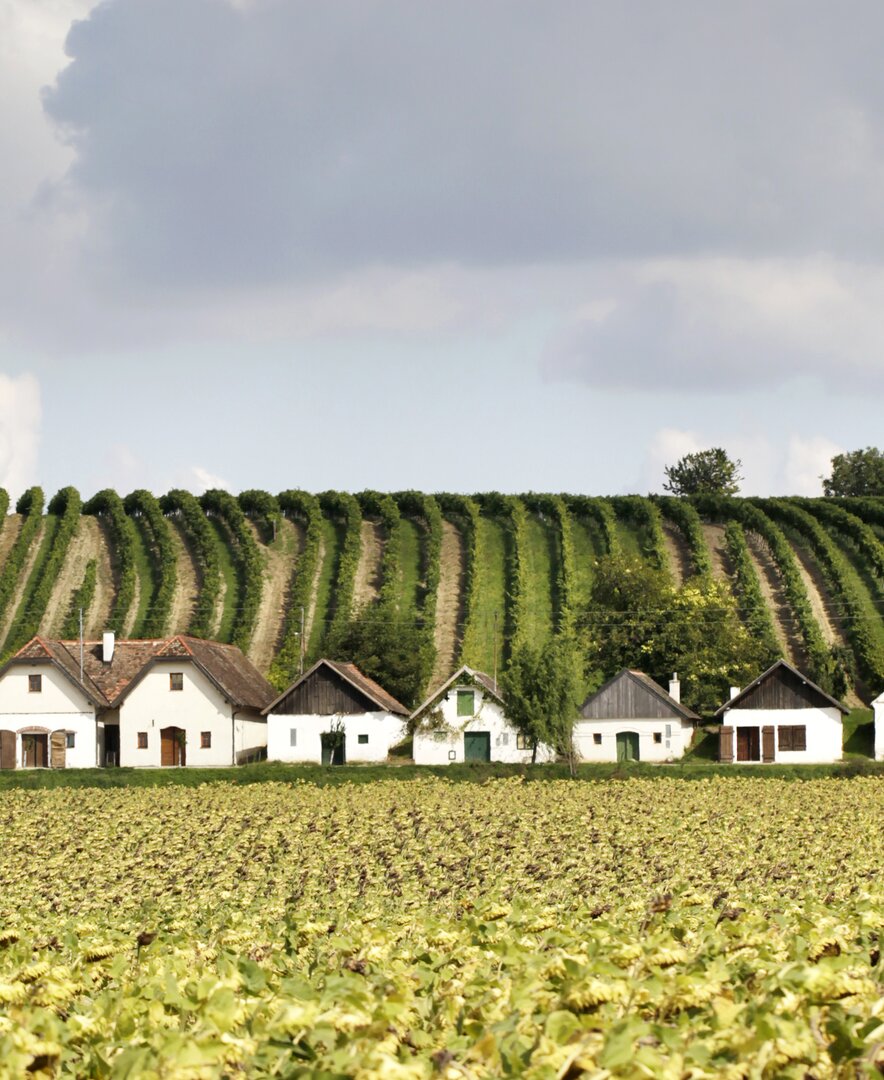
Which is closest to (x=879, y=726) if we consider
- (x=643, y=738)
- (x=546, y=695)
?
(x=643, y=738)

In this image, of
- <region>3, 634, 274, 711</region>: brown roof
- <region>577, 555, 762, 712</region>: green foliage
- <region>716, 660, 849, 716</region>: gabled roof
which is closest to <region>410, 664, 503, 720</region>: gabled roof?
<region>3, 634, 274, 711</region>: brown roof

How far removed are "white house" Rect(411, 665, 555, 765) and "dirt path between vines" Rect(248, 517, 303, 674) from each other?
2273cm

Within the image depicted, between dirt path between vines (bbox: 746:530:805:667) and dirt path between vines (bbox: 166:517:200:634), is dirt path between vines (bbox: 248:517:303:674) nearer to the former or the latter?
dirt path between vines (bbox: 166:517:200:634)

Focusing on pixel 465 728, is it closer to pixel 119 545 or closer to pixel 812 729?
pixel 812 729

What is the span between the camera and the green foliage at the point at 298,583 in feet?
306

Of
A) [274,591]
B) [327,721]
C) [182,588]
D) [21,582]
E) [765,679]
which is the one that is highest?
[21,582]

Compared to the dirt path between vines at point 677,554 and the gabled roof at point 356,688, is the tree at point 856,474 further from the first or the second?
the gabled roof at point 356,688

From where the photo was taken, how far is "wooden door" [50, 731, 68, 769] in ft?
241

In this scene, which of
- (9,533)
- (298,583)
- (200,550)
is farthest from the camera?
(9,533)

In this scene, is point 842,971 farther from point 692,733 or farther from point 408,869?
point 692,733

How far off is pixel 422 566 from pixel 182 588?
18.4m

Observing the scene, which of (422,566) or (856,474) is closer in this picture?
(422,566)

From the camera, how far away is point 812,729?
74.2 metres

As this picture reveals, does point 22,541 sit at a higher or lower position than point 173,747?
higher
